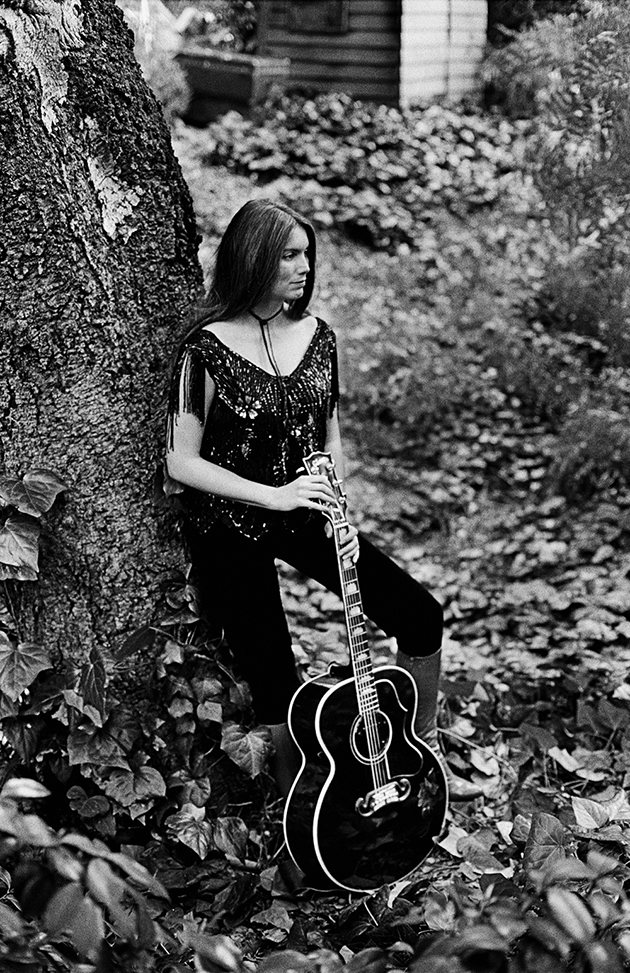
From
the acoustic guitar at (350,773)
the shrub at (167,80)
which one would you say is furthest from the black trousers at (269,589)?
the shrub at (167,80)

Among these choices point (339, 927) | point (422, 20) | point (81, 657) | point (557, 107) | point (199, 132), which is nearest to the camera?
point (339, 927)

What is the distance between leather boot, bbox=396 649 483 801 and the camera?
311cm

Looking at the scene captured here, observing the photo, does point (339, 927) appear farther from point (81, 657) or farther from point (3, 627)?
point (3, 627)

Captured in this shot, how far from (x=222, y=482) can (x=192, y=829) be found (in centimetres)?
94

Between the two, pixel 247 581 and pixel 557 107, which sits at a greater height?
pixel 557 107

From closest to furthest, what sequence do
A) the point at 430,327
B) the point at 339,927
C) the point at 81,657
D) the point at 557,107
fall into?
1. the point at 339,927
2. the point at 81,657
3. the point at 557,107
4. the point at 430,327

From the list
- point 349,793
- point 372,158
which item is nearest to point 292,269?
point 349,793

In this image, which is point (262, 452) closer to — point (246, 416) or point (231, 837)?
point (246, 416)

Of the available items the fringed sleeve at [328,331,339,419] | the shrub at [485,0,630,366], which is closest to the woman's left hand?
the fringed sleeve at [328,331,339,419]

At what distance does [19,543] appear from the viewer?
2.70m

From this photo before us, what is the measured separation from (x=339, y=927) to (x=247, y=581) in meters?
0.92

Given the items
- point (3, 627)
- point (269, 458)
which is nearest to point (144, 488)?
point (269, 458)

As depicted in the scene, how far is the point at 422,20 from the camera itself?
408 inches

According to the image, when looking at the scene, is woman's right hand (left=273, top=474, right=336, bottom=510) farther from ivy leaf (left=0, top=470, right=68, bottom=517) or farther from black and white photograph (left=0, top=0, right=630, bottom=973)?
ivy leaf (left=0, top=470, right=68, bottom=517)
